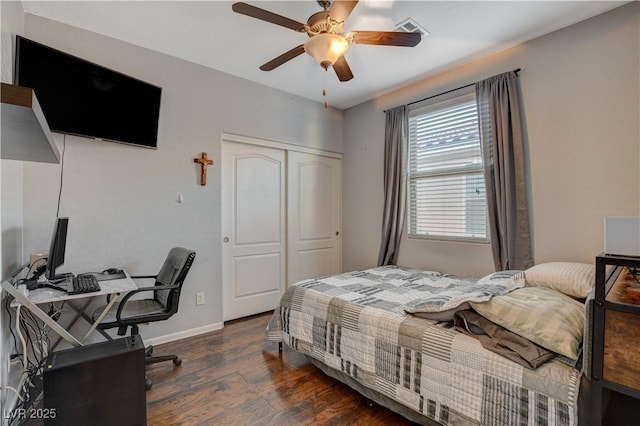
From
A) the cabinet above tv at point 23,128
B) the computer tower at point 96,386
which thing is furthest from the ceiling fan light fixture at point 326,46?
the computer tower at point 96,386

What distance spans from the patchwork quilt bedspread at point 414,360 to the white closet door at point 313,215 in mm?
1474

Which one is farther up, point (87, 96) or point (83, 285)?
point (87, 96)

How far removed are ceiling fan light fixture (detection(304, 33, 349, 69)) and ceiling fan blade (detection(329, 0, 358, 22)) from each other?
4.3 inches

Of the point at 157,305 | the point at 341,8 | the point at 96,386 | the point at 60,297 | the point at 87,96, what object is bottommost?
the point at 96,386

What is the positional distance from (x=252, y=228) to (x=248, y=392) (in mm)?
1903

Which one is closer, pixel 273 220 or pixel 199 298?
pixel 199 298

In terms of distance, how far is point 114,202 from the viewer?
259cm

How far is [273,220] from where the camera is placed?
377 centimetres

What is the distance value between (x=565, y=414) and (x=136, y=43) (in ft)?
12.7

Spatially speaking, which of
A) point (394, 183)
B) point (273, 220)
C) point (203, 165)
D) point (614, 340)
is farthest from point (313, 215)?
point (614, 340)

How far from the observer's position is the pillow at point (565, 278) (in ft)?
5.89

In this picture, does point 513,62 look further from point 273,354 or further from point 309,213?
point 273,354

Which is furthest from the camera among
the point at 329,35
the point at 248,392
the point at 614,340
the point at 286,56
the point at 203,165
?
the point at 203,165

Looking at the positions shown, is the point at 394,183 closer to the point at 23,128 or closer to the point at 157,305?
the point at 157,305
